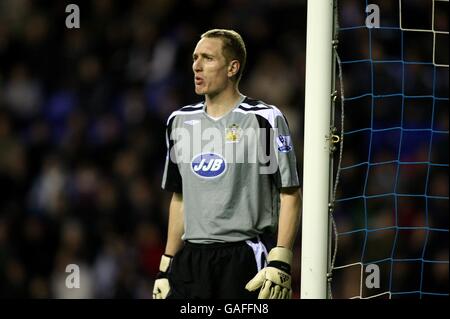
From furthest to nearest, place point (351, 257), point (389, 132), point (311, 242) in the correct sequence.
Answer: point (389, 132) → point (351, 257) → point (311, 242)

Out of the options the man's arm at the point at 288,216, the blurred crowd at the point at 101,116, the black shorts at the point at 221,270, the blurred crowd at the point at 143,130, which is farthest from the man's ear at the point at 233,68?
the blurred crowd at the point at 101,116

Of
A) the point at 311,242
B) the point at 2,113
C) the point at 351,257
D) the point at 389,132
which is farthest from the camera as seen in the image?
the point at 2,113

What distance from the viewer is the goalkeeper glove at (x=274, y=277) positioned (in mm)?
3812

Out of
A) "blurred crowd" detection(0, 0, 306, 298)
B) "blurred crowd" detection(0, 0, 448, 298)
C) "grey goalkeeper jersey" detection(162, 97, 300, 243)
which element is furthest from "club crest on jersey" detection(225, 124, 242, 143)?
"blurred crowd" detection(0, 0, 306, 298)

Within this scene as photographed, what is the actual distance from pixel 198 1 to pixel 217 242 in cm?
347

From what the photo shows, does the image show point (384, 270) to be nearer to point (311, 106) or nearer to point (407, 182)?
point (407, 182)

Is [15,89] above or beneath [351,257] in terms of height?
above

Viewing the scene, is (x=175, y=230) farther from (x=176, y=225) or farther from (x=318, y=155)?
(x=318, y=155)

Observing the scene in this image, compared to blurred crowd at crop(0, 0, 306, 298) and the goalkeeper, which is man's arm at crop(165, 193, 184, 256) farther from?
blurred crowd at crop(0, 0, 306, 298)

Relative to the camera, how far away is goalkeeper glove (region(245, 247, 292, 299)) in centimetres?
381

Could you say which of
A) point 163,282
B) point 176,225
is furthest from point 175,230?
point 163,282

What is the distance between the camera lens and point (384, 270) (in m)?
5.91

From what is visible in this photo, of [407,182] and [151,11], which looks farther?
Result: [151,11]

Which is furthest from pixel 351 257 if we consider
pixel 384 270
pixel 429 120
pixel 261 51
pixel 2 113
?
pixel 2 113
